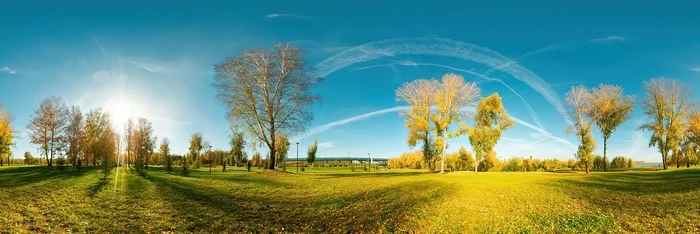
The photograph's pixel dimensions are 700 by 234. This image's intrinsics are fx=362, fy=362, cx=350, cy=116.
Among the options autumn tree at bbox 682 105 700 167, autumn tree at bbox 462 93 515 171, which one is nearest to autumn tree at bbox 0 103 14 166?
autumn tree at bbox 462 93 515 171

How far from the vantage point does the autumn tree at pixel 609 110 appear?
52.5m

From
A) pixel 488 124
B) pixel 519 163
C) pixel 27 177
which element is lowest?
pixel 519 163

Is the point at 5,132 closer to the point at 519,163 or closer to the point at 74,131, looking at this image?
the point at 74,131

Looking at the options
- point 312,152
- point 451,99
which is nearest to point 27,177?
point 451,99

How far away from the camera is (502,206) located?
747 inches

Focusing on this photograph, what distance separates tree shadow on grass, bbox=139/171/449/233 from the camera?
45.8 ft

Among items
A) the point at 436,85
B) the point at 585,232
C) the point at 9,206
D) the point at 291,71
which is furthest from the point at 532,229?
the point at 436,85

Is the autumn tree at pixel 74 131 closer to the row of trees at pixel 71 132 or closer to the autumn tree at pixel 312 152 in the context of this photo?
the row of trees at pixel 71 132

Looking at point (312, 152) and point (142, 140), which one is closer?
point (142, 140)

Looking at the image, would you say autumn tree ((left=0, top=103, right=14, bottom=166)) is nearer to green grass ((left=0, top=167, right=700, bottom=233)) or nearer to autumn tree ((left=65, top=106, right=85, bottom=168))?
autumn tree ((left=65, top=106, right=85, bottom=168))

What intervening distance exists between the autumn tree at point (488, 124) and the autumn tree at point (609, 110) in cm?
1273

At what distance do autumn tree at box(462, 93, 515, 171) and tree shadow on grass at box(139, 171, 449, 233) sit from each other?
101 feet

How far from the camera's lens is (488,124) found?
52875 mm

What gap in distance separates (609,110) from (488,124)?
1761 cm
